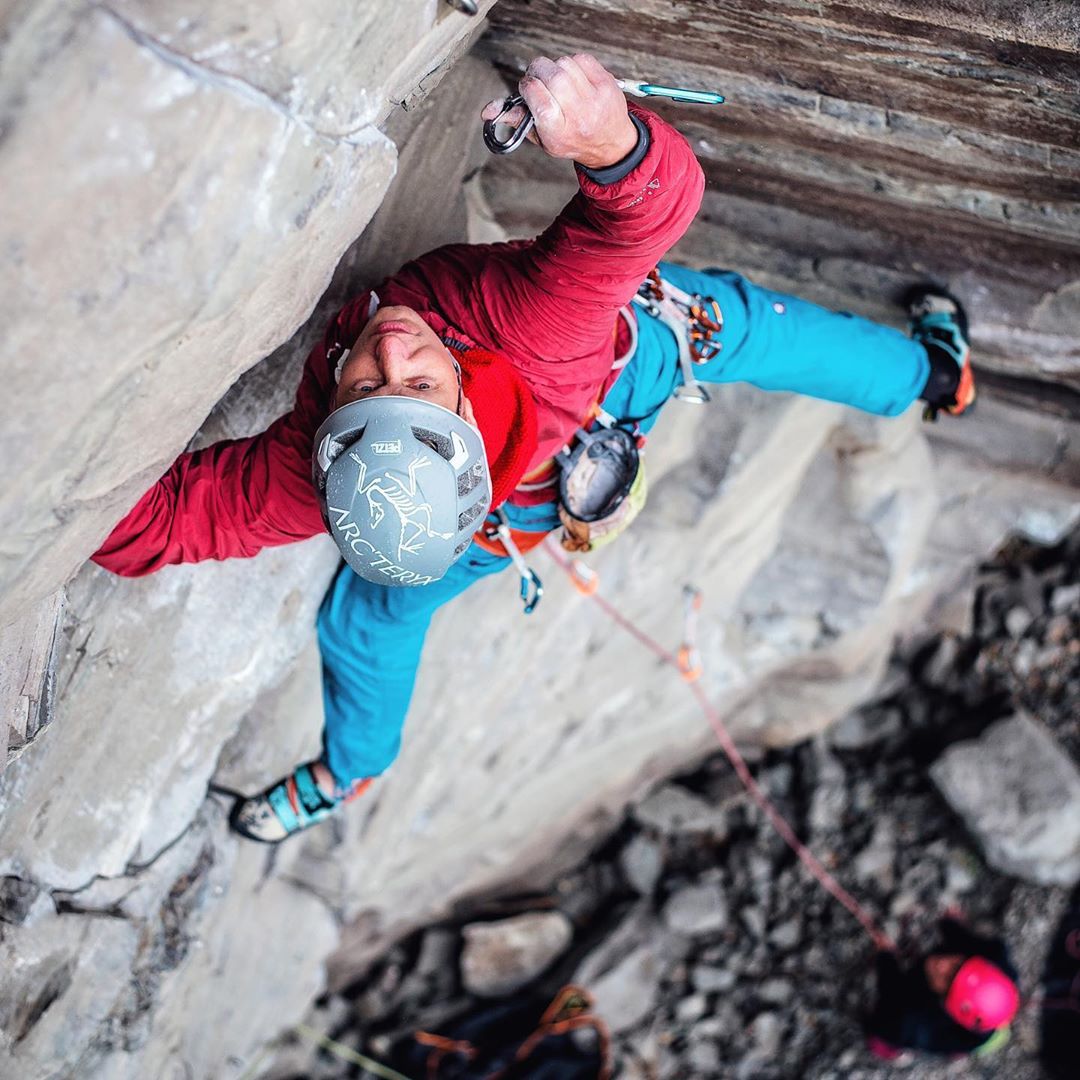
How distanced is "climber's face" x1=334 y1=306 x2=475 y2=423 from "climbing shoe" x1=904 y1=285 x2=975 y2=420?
1797 mm

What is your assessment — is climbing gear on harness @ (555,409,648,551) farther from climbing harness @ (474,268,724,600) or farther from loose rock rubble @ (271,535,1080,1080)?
loose rock rubble @ (271,535,1080,1080)

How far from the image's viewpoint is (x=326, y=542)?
323 cm

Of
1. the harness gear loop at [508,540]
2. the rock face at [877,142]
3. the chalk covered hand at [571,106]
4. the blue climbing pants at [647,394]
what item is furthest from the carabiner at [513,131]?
the harness gear loop at [508,540]

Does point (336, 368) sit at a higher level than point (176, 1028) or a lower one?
higher

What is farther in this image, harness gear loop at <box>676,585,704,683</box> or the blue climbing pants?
harness gear loop at <box>676,585,704,683</box>

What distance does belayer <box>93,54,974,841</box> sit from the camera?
2.04 m

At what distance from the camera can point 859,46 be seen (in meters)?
2.24

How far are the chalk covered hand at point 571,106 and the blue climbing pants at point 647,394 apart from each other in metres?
1.01

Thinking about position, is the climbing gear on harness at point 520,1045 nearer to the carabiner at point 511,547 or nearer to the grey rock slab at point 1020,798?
the grey rock slab at point 1020,798

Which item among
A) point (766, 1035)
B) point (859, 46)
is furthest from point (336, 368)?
point (766, 1035)

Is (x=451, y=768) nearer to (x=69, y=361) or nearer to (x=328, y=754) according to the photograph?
(x=328, y=754)

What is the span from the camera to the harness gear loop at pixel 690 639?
4.89 metres

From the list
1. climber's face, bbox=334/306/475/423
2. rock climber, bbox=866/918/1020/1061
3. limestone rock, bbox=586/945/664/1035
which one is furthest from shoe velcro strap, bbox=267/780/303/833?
rock climber, bbox=866/918/1020/1061

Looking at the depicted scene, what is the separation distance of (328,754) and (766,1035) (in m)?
3.11
